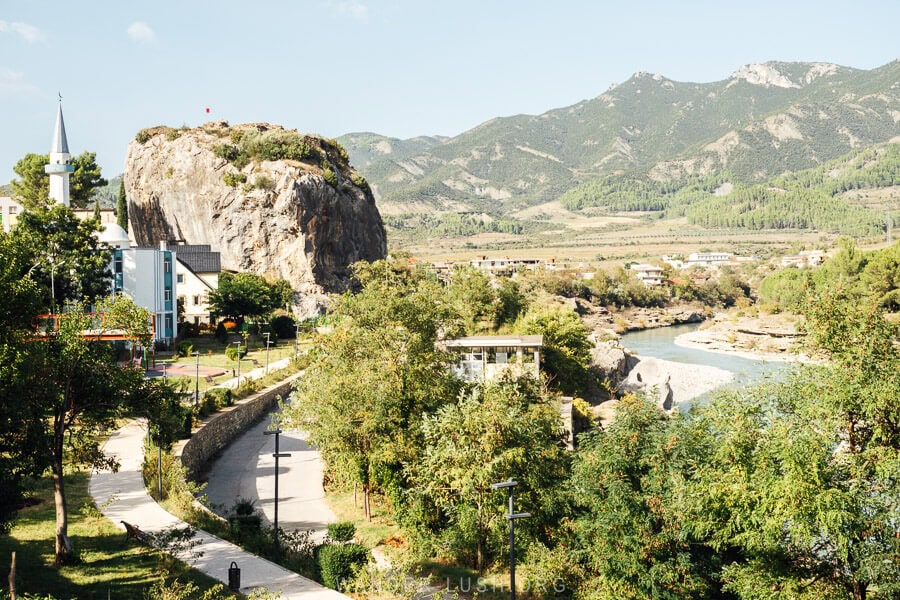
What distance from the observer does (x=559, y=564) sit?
21.9m

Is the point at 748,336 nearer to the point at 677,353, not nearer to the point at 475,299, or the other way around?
the point at 677,353

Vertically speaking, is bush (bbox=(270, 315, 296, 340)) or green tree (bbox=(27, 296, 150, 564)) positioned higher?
green tree (bbox=(27, 296, 150, 564))

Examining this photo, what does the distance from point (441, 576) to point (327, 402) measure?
26.0ft

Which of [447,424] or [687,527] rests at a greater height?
[447,424]

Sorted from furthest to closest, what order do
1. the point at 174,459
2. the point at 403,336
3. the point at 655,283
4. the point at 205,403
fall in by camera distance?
the point at 655,283
the point at 205,403
the point at 403,336
the point at 174,459

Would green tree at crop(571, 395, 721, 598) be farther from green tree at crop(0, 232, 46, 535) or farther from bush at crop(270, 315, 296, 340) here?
bush at crop(270, 315, 296, 340)

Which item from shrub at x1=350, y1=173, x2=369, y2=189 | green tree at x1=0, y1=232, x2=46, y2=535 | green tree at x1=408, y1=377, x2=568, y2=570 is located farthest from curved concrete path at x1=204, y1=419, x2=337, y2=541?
shrub at x1=350, y1=173, x2=369, y2=189

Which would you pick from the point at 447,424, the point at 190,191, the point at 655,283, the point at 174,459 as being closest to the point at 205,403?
the point at 174,459

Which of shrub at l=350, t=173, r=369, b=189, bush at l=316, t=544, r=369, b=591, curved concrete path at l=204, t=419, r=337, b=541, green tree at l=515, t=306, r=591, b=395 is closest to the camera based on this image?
bush at l=316, t=544, r=369, b=591

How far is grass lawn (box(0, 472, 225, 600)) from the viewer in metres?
17.7

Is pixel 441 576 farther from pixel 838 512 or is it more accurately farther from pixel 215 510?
pixel 838 512

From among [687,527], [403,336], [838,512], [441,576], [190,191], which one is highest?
[190,191]

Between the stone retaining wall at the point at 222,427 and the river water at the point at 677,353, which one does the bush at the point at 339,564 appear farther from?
the river water at the point at 677,353

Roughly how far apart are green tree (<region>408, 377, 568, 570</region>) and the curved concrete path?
14.4 ft
